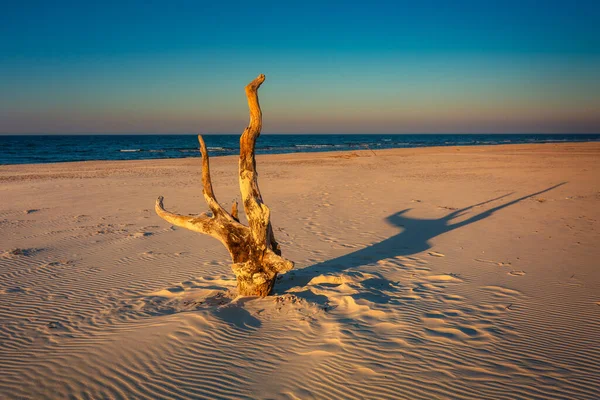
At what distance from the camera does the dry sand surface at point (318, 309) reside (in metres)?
4.26

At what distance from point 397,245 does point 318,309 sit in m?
4.23

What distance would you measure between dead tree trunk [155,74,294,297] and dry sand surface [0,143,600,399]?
364mm

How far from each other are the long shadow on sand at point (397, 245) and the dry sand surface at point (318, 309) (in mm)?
55

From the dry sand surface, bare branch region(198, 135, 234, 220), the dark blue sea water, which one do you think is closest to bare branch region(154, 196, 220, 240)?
bare branch region(198, 135, 234, 220)

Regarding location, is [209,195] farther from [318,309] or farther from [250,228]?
[318,309]

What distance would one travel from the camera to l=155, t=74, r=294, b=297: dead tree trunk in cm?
596

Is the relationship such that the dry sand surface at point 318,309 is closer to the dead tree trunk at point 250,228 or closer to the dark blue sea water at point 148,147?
the dead tree trunk at point 250,228

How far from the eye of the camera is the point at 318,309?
19.3 feet

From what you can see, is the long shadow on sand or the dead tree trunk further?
the long shadow on sand

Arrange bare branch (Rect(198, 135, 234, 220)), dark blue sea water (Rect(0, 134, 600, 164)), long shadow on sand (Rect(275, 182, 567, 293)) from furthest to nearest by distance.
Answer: dark blue sea water (Rect(0, 134, 600, 164)) < long shadow on sand (Rect(275, 182, 567, 293)) < bare branch (Rect(198, 135, 234, 220))

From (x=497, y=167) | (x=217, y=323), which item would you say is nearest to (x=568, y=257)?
(x=217, y=323)

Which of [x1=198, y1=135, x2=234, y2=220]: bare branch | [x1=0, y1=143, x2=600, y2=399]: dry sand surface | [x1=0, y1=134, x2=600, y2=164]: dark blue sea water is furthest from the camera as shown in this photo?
[x1=0, y1=134, x2=600, y2=164]: dark blue sea water

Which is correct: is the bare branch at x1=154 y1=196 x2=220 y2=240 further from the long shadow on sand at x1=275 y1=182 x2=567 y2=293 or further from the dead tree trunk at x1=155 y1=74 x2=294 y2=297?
the long shadow on sand at x1=275 y1=182 x2=567 y2=293

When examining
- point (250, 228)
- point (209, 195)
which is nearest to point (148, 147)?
point (209, 195)
